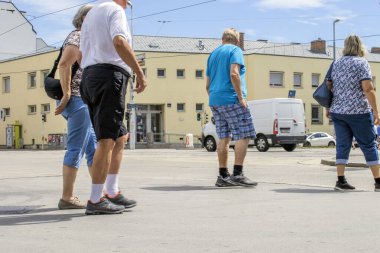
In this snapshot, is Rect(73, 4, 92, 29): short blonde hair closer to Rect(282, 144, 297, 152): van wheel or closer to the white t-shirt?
the white t-shirt

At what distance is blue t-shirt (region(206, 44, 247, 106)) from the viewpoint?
8.35 m

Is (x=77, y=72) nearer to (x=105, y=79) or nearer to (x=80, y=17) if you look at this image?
(x=80, y=17)

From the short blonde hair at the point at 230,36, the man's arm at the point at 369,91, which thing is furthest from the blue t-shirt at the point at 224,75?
the man's arm at the point at 369,91

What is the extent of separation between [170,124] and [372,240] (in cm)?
4990

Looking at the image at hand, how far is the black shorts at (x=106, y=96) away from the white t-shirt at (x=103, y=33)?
3.0 inches

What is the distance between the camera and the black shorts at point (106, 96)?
5469 millimetres

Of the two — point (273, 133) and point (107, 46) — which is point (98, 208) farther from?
point (273, 133)

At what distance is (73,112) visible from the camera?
618 cm

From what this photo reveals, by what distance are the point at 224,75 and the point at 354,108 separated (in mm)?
1688

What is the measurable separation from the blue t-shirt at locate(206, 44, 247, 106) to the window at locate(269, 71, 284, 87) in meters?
49.2

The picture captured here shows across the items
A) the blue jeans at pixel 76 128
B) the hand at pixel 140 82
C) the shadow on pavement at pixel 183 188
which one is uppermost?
the hand at pixel 140 82

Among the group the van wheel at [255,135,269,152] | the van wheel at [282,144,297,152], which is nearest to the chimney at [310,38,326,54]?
the van wheel at [282,144,297,152]

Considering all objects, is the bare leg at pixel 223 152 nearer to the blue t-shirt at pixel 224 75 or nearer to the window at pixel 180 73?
the blue t-shirt at pixel 224 75

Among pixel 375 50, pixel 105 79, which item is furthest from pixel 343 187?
pixel 375 50
